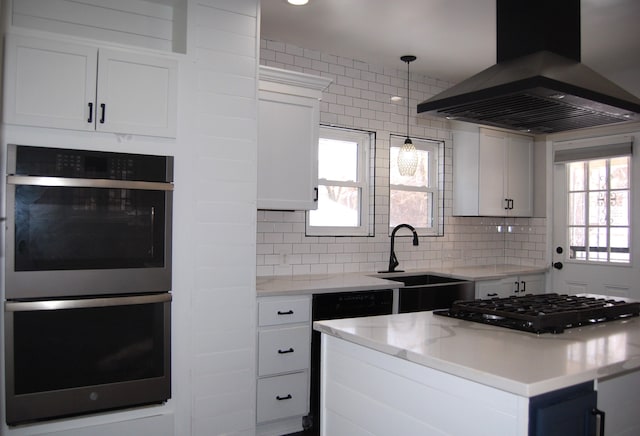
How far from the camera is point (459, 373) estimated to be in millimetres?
1456

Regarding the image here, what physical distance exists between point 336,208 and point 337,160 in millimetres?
414

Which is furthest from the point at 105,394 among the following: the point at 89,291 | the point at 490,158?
the point at 490,158

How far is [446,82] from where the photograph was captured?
4.96 meters

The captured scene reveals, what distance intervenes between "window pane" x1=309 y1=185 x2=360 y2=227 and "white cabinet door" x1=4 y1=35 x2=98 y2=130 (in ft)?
6.69

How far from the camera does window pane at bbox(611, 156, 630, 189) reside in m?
4.53

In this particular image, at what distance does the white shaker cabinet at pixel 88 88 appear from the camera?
2.31 metres

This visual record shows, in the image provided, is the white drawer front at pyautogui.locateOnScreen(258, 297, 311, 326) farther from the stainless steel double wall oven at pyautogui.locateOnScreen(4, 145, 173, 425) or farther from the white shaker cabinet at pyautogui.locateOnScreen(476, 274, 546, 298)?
the white shaker cabinet at pyautogui.locateOnScreen(476, 274, 546, 298)

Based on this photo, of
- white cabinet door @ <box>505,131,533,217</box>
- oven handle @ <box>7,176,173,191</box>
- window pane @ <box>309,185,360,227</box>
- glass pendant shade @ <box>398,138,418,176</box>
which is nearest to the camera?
oven handle @ <box>7,176,173,191</box>

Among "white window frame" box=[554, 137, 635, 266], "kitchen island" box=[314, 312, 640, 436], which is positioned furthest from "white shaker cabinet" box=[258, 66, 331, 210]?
"white window frame" box=[554, 137, 635, 266]

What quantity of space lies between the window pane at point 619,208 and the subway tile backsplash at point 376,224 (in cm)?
69

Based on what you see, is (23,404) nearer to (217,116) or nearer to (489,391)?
(217,116)

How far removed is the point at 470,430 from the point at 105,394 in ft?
6.03

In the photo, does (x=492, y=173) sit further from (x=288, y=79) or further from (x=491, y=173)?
(x=288, y=79)

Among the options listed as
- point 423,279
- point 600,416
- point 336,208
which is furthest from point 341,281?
point 600,416
